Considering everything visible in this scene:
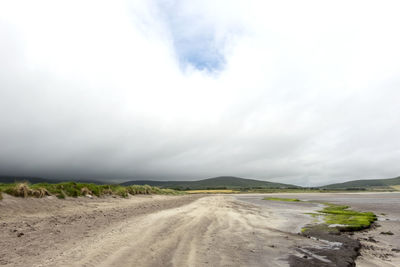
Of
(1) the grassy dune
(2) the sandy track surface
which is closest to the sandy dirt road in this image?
(2) the sandy track surface

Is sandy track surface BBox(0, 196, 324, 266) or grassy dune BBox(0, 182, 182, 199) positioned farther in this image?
grassy dune BBox(0, 182, 182, 199)

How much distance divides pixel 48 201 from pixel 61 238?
28.5ft

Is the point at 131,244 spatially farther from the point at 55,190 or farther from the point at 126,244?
the point at 55,190

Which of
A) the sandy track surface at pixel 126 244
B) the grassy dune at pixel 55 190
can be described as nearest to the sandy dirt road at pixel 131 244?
the sandy track surface at pixel 126 244

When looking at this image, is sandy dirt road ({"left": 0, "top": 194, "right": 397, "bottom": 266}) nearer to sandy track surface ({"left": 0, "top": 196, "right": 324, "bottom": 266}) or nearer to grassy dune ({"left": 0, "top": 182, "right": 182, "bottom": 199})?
sandy track surface ({"left": 0, "top": 196, "right": 324, "bottom": 266})

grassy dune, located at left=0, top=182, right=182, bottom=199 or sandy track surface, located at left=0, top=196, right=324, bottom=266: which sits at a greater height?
grassy dune, located at left=0, top=182, right=182, bottom=199

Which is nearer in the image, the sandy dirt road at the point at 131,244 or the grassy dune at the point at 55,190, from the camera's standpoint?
the sandy dirt road at the point at 131,244

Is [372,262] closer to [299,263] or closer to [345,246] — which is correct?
[345,246]

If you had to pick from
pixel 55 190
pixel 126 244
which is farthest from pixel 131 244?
pixel 55 190

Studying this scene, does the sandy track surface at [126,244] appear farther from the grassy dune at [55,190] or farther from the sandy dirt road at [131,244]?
the grassy dune at [55,190]

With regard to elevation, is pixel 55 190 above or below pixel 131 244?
above

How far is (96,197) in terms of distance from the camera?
23.2 metres

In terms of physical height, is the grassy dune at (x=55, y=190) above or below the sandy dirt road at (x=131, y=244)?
above

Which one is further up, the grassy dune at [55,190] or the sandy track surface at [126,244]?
the grassy dune at [55,190]
